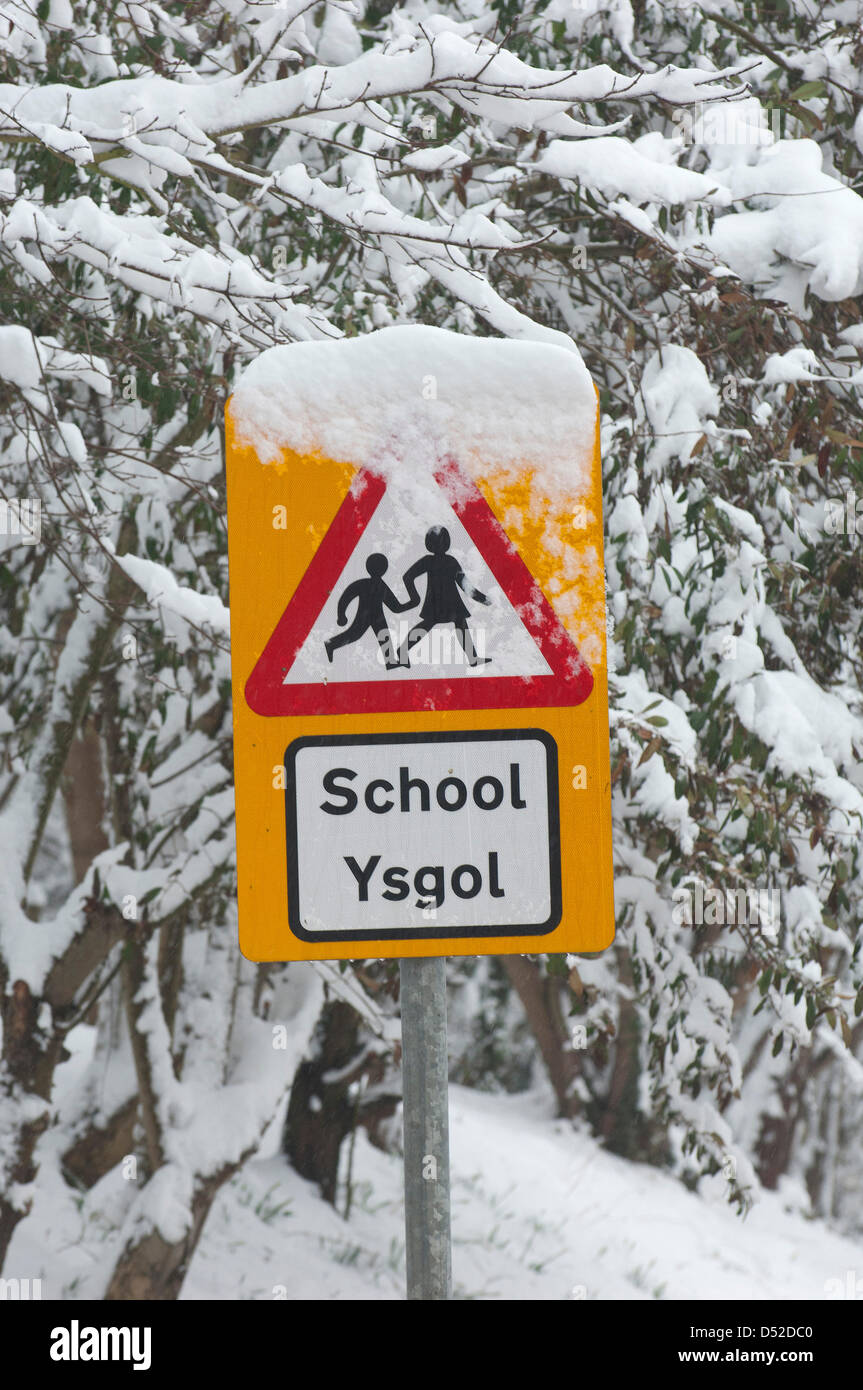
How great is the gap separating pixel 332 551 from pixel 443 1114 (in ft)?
2.61

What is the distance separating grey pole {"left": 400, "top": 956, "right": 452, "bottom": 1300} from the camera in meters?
1.67

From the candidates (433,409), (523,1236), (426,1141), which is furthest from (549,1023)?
(433,409)

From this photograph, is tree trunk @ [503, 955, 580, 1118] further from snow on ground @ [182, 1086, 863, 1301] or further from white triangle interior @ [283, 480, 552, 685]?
white triangle interior @ [283, 480, 552, 685]

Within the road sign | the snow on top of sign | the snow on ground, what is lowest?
the snow on ground

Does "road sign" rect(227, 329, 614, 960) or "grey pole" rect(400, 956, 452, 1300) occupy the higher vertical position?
"road sign" rect(227, 329, 614, 960)

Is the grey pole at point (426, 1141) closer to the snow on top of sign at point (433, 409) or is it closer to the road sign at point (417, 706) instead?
the road sign at point (417, 706)

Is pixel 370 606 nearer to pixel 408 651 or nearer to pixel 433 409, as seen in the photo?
pixel 408 651

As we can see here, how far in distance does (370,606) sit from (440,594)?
0.10 m

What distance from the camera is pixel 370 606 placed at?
1812 mm

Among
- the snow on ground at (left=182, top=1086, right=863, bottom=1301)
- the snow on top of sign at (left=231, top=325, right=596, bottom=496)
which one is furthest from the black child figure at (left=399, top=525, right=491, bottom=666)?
the snow on ground at (left=182, top=1086, right=863, bottom=1301)

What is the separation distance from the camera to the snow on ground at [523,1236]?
7.18 m

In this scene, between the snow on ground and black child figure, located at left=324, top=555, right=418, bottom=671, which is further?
the snow on ground

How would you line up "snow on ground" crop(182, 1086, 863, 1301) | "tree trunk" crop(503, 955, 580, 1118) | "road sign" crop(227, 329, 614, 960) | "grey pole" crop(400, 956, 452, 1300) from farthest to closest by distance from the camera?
"tree trunk" crop(503, 955, 580, 1118)
"snow on ground" crop(182, 1086, 863, 1301)
"road sign" crop(227, 329, 614, 960)
"grey pole" crop(400, 956, 452, 1300)

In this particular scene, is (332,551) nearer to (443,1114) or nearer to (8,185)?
(443,1114)
